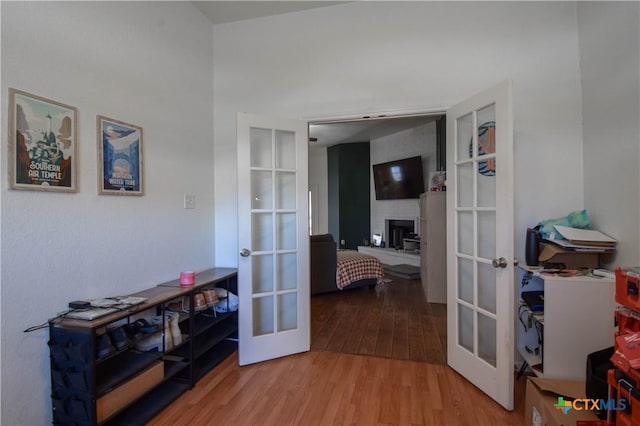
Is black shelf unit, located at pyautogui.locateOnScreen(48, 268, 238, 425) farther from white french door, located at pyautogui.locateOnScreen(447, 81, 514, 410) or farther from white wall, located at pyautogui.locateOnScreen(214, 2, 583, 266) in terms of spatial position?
white french door, located at pyautogui.locateOnScreen(447, 81, 514, 410)

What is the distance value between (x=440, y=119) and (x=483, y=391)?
428 centimetres

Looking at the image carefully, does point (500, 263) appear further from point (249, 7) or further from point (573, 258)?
point (249, 7)

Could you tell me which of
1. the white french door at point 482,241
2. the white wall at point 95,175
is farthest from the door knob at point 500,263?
the white wall at point 95,175

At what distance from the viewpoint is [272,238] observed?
260 cm

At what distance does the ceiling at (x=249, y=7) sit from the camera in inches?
103

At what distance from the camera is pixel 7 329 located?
1409mm

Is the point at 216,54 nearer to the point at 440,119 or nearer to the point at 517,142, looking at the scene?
the point at 517,142

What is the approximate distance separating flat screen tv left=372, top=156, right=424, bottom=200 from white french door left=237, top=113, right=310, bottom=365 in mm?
3809

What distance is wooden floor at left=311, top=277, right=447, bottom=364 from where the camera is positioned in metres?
2.71

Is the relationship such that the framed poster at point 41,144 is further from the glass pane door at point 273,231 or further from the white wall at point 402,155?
the white wall at point 402,155

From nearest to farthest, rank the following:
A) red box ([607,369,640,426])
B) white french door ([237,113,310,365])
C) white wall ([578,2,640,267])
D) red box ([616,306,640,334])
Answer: red box ([607,369,640,426]) < red box ([616,306,640,334]) < white wall ([578,2,640,267]) < white french door ([237,113,310,365])

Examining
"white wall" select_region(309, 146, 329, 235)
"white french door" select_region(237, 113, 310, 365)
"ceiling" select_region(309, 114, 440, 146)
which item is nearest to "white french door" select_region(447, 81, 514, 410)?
"white french door" select_region(237, 113, 310, 365)

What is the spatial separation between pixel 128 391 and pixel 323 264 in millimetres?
2952

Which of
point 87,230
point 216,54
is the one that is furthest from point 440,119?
point 87,230
